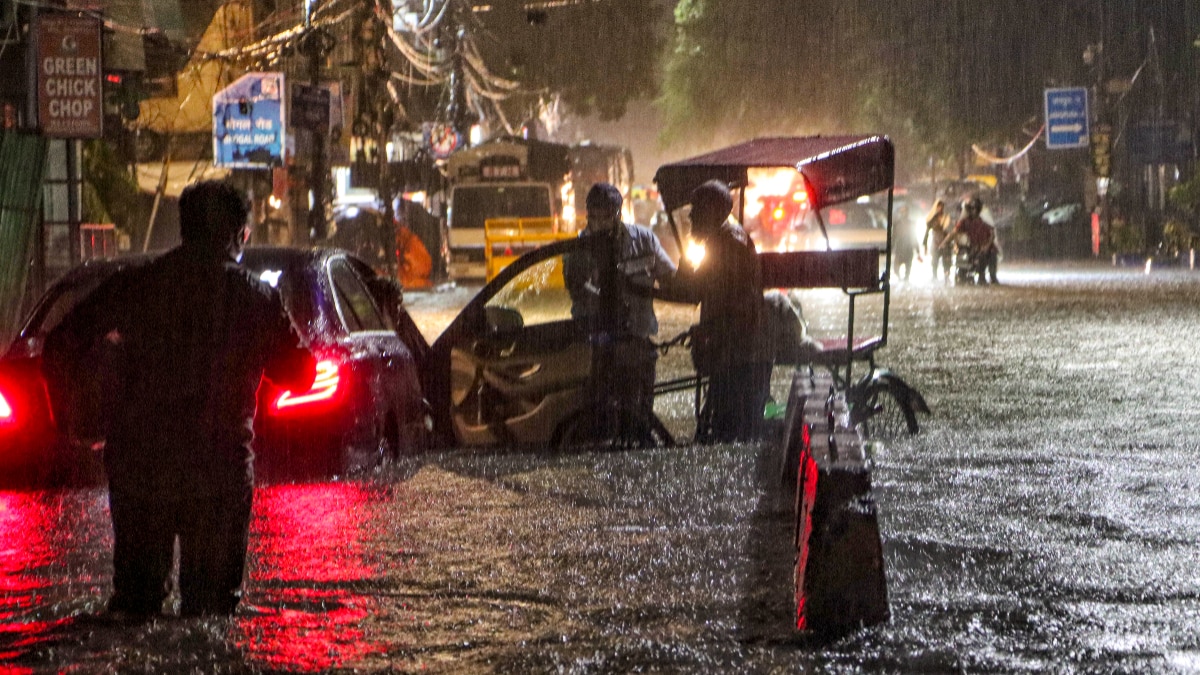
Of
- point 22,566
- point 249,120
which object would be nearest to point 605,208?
point 22,566

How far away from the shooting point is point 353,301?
8547 mm

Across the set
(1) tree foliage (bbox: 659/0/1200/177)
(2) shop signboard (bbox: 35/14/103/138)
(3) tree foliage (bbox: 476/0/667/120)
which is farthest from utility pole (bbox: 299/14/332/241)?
(1) tree foliage (bbox: 659/0/1200/177)

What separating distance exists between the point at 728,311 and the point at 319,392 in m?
2.52

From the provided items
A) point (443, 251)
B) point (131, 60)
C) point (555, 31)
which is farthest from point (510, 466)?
point (555, 31)

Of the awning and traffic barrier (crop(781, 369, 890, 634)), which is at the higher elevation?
the awning

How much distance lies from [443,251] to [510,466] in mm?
28355

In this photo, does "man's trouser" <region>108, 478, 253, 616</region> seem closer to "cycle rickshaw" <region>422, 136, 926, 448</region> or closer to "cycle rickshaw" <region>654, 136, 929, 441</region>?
"cycle rickshaw" <region>422, 136, 926, 448</region>

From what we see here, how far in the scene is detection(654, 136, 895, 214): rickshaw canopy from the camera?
9984 mm

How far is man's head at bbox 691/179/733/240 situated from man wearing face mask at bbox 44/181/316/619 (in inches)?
150

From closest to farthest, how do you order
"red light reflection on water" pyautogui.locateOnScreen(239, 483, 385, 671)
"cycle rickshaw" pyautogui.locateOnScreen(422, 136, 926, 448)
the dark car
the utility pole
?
"red light reflection on water" pyautogui.locateOnScreen(239, 483, 385, 671), the dark car, "cycle rickshaw" pyautogui.locateOnScreen(422, 136, 926, 448), the utility pole

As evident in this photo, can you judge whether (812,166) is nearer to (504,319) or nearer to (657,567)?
(504,319)

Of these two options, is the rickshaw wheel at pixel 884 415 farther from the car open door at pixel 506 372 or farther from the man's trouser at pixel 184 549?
the man's trouser at pixel 184 549

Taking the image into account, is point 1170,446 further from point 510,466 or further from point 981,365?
point 981,365

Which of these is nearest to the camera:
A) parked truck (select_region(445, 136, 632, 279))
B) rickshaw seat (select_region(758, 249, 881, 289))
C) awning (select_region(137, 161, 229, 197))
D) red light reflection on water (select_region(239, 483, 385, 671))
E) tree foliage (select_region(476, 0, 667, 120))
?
red light reflection on water (select_region(239, 483, 385, 671))
